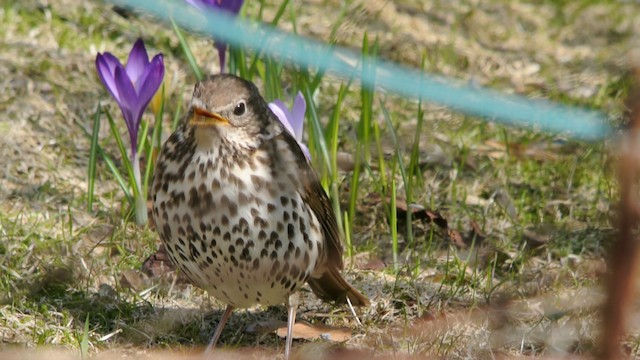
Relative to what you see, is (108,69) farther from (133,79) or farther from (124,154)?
(124,154)

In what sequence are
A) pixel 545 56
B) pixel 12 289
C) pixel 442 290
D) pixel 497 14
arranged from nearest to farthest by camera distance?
pixel 12 289, pixel 442 290, pixel 545 56, pixel 497 14

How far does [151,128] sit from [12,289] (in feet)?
4.94

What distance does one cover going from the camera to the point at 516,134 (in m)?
5.79

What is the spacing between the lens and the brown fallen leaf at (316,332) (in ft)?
13.3

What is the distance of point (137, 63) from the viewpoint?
14.2 ft

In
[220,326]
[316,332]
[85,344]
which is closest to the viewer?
[85,344]

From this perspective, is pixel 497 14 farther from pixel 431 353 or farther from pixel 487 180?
pixel 431 353

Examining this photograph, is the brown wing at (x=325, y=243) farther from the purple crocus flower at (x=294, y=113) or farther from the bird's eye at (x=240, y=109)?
the purple crocus flower at (x=294, y=113)

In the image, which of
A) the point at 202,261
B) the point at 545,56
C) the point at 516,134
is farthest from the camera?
the point at 545,56

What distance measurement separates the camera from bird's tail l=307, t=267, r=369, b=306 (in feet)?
13.5

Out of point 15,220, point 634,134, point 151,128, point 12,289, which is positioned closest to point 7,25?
point 151,128

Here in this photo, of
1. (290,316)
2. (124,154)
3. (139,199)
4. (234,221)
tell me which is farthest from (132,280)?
(234,221)

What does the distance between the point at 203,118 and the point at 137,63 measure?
1.02 metres

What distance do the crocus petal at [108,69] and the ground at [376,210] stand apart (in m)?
0.61
